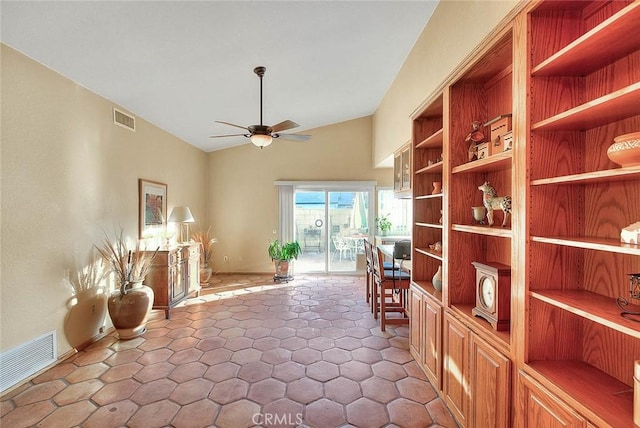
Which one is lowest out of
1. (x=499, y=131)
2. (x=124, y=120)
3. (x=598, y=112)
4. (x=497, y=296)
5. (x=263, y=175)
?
(x=497, y=296)

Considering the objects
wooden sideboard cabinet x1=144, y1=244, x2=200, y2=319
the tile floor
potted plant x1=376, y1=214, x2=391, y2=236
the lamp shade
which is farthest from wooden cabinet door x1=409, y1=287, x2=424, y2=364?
the lamp shade

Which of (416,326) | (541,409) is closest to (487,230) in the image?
(541,409)

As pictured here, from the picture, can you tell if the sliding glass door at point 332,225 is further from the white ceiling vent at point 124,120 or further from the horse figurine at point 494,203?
the horse figurine at point 494,203

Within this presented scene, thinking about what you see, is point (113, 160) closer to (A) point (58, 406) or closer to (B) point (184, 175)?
(B) point (184, 175)

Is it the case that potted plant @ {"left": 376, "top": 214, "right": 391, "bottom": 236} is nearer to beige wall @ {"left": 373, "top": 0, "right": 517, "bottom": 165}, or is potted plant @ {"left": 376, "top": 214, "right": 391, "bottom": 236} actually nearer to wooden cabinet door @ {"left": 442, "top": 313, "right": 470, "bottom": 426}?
beige wall @ {"left": 373, "top": 0, "right": 517, "bottom": 165}

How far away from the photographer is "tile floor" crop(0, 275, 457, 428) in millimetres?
2129

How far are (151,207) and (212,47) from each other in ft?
9.33

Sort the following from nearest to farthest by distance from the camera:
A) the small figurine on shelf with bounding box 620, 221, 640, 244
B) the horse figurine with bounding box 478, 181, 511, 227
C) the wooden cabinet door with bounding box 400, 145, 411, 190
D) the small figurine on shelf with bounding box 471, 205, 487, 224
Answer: the small figurine on shelf with bounding box 620, 221, 640, 244 → the horse figurine with bounding box 478, 181, 511, 227 → the small figurine on shelf with bounding box 471, 205, 487, 224 → the wooden cabinet door with bounding box 400, 145, 411, 190

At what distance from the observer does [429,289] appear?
268cm

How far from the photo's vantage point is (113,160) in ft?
12.2

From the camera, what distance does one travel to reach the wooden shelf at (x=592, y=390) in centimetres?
107

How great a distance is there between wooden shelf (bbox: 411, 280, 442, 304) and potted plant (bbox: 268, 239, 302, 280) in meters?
3.58

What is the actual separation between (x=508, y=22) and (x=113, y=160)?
4.34 meters

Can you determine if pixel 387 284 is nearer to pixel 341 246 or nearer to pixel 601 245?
pixel 601 245
